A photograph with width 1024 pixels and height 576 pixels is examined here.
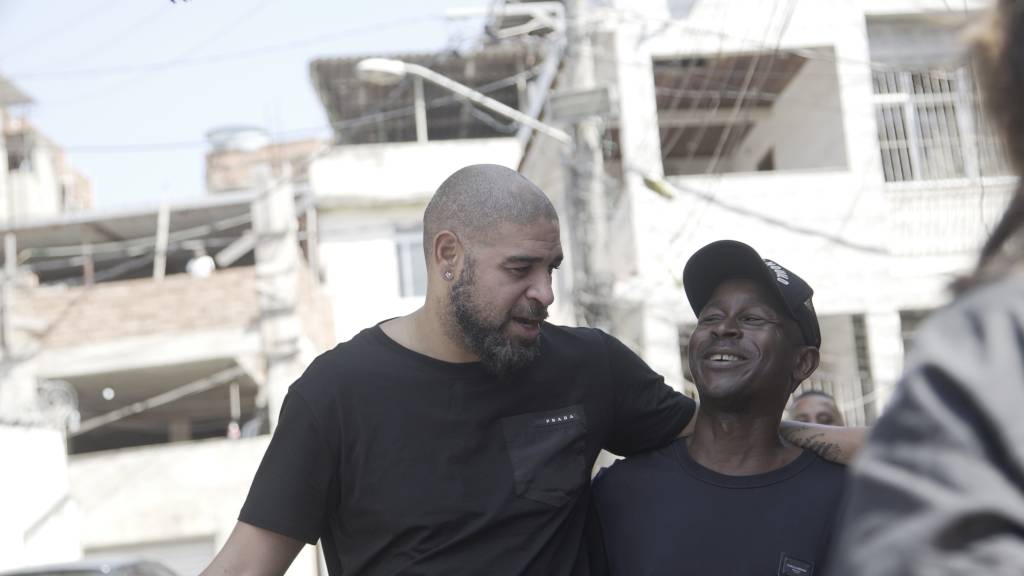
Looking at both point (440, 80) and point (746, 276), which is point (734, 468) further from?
point (440, 80)

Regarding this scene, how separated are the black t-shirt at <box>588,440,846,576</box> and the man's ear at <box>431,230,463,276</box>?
0.74m

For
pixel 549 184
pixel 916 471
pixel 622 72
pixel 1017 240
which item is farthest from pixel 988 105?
pixel 549 184

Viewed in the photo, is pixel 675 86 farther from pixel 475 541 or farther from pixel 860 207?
pixel 475 541

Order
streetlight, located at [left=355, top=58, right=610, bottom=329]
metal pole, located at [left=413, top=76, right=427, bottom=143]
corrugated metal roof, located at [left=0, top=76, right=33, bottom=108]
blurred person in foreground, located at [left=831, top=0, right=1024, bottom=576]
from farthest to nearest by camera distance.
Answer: corrugated metal roof, located at [left=0, top=76, right=33, bottom=108] → metal pole, located at [left=413, top=76, right=427, bottom=143] → streetlight, located at [left=355, top=58, right=610, bottom=329] → blurred person in foreground, located at [left=831, top=0, right=1024, bottom=576]

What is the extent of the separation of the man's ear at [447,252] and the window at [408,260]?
20.9m

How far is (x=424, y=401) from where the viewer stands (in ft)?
9.86

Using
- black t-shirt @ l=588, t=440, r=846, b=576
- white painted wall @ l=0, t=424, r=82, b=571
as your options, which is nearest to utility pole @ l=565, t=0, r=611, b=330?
black t-shirt @ l=588, t=440, r=846, b=576

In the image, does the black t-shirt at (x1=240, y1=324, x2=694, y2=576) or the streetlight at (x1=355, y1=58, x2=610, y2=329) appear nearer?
the black t-shirt at (x1=240, y1=324, x2=694, y2=576)

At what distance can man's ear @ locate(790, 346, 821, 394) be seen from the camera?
3321mm

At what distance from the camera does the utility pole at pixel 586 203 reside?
1116 cm

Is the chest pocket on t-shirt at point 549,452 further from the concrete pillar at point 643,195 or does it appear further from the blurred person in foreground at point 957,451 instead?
the concrete pillar at point 643,195

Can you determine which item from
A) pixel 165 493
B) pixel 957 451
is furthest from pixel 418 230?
pixel 957 451

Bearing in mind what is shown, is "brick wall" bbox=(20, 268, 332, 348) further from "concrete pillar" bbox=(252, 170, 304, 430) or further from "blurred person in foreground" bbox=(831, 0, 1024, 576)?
"blurred person in foreground" bbox=(831, 0, 1024, 576)

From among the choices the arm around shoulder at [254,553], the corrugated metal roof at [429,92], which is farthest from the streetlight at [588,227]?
the corrugated metal roof at [429,92]
